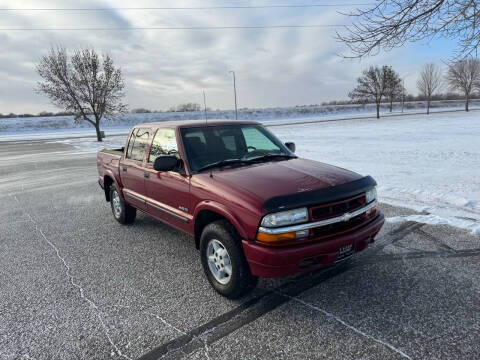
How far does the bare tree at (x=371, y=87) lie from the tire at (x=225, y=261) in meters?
49.0

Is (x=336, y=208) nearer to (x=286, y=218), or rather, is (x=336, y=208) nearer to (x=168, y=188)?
(x=286, y=218)

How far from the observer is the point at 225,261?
322 centimetres

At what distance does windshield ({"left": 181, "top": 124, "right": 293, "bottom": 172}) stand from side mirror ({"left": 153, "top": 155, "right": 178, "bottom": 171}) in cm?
20

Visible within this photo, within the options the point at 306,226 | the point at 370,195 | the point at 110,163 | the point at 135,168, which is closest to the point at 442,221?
the point at 370,195

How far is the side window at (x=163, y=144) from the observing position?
4.01 meters

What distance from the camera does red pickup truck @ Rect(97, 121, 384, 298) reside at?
2803mm

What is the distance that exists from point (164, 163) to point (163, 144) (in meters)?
0.77

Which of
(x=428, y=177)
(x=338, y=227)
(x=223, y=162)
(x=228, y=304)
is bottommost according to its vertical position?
(x=228, y=304)

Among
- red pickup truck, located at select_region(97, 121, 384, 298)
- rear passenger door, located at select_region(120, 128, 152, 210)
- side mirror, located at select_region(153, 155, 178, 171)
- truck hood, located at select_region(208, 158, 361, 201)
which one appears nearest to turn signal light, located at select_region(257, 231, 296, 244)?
red pickup truck, located at select_region(97, 121, 384, 298)

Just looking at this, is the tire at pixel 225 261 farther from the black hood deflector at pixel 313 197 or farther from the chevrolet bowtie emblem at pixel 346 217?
the chevrolet bowtie emblem at pixel 346 217

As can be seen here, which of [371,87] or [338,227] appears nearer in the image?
[338,227]

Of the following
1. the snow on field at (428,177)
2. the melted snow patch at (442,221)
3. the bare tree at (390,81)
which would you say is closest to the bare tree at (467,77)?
the bare tree at (390,81)

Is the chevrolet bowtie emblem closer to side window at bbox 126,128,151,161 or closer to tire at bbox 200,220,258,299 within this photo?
tire at bbox 200,220,258,299

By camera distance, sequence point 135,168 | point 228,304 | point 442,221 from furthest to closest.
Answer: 1. point 442,221
2. point 135,168
3. point 228,304
